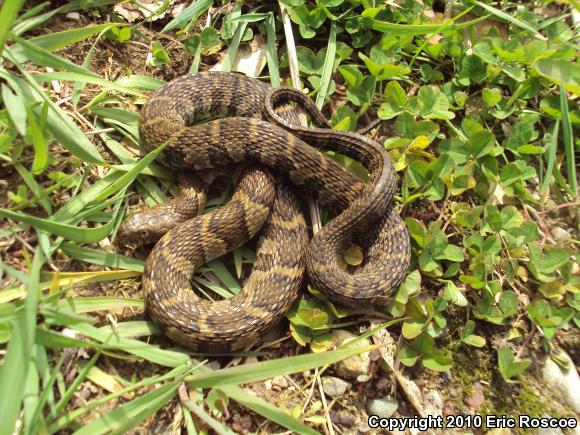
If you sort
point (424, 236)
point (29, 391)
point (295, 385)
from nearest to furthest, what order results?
point (29, 391) → point (295, 385) → point (424, 236)

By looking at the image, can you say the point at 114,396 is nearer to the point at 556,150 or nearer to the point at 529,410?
the point at 529,410

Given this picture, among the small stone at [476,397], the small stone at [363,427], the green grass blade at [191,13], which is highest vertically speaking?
the green grass blade at [191,13]

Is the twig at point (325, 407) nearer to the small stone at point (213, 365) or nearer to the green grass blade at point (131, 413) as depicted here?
the small stone at point (213, 365)

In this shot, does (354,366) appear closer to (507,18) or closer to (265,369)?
(265,369)

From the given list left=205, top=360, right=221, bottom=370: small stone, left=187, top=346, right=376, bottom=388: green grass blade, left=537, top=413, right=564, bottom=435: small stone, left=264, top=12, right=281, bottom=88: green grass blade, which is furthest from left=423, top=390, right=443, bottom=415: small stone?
left=264, top=12, right=281, bottom=88: green grass blade

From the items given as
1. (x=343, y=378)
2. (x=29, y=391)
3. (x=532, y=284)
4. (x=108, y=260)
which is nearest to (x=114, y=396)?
(x=29, y=391)

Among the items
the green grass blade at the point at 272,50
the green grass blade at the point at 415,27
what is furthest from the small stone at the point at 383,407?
the green grass blade at the point at 415,27
